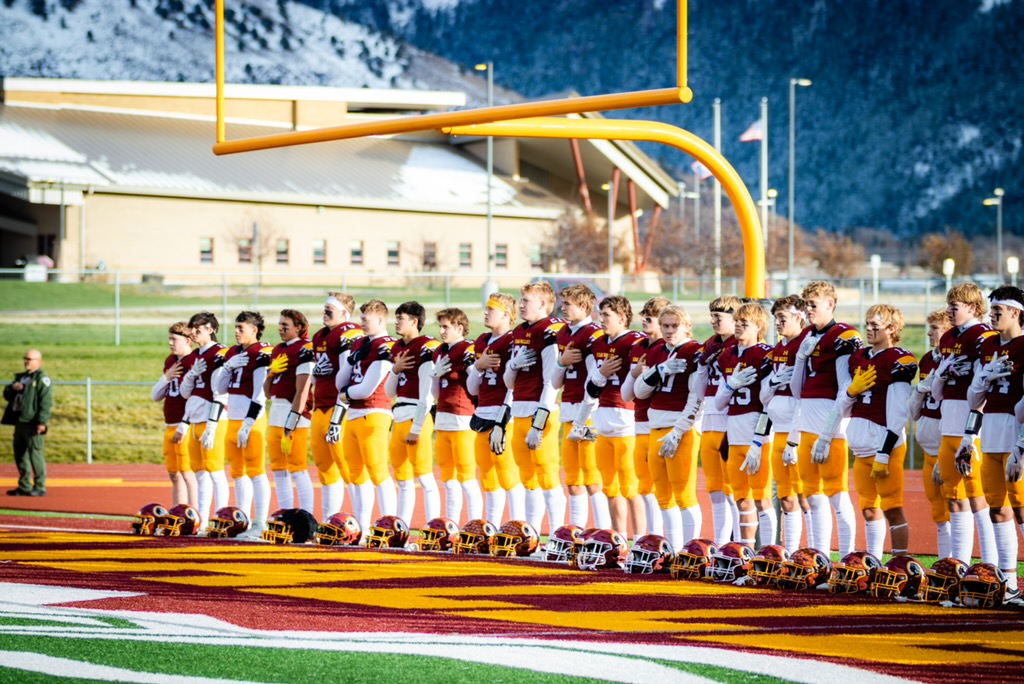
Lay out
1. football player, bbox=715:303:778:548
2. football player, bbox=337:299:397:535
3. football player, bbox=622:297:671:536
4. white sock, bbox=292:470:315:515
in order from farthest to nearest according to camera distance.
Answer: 1. white sock, bbox=292:470:315:515
2. football player, bbox=337:299:397:535
3. football player, bbox=622:297:671:536
4. football player, bbox=715:303:778:548

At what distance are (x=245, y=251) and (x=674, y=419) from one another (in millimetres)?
35547

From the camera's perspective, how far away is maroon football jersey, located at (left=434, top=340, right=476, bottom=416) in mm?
11453

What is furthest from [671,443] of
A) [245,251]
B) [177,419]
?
[245,251]

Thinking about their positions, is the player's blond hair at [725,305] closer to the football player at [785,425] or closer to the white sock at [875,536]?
the football player at [785,425]

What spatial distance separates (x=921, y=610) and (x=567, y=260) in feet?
128

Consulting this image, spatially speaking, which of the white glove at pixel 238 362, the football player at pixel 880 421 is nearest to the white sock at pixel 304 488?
the white glove at pixel 238 362

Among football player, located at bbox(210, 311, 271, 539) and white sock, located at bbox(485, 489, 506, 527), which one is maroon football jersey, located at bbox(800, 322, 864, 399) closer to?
white sock, located at bbox(485, 489, 506, 527)

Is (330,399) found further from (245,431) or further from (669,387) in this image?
(669,387)

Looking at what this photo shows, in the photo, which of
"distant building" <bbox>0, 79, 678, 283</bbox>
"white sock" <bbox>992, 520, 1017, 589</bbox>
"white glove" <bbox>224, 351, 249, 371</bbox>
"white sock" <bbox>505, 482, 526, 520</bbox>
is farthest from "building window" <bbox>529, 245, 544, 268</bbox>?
"white sock" <bbox>992, 520, 1017, 589</bbox>

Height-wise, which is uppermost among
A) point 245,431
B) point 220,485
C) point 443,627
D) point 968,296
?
point 968,296

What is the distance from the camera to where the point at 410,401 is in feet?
38.2

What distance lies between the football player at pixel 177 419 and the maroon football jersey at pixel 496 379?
10.6 ft

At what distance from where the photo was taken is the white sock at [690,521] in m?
10.1

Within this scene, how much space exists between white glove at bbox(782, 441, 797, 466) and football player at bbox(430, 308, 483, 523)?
2.98 meters
